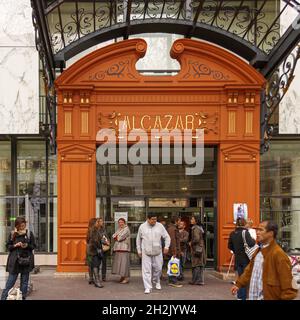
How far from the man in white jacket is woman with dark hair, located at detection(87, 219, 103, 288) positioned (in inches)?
37.6

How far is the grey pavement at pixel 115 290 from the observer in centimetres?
950

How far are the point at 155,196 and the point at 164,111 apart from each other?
291 centimetres

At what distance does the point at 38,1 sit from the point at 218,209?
6269 millimetres

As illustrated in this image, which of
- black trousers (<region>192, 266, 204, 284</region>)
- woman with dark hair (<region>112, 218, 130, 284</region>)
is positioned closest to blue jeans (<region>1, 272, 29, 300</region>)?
woman with dark hair (<region>112, 218, 130, 284</region>)

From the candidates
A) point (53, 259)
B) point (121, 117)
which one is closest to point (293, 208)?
point (121, 117)

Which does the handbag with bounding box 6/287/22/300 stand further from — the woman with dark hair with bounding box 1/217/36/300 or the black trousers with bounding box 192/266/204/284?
the black trousers with bounding box 192/266/204/284

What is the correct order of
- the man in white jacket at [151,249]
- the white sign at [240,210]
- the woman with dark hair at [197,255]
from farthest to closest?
the white sign at [240,210], the woman with dark hair at [197,255], the man in white jacket at [151,249]

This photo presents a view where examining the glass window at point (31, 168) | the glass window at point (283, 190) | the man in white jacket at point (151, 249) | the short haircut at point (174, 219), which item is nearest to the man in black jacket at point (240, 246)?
the man in white jacket at point (151, 249)

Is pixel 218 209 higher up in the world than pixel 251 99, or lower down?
lower down

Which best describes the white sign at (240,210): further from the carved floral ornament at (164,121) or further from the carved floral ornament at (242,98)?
the carved floral ornament at (242,98)

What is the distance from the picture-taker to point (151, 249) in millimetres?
10016

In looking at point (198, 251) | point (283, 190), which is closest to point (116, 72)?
point (198, 251)

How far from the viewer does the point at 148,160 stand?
12609mm

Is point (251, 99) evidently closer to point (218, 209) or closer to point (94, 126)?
point (218, 209)
